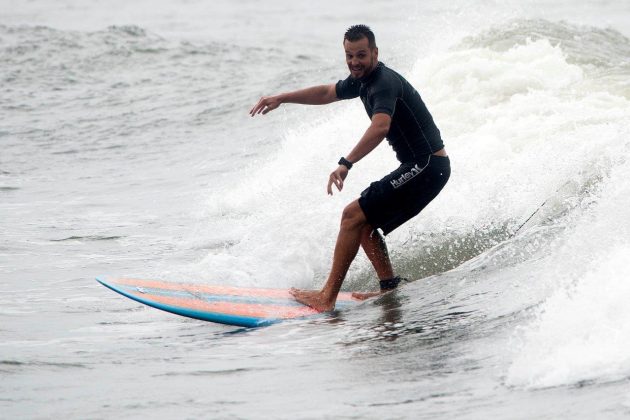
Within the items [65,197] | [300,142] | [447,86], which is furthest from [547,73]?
[65,197]

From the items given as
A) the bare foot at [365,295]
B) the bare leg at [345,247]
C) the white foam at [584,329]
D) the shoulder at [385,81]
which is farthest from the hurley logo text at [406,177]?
the white foam at [584,329]

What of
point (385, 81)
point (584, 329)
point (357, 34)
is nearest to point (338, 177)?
point (385, 81)

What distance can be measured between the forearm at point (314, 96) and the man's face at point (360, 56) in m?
0.54

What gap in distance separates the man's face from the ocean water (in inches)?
61.3

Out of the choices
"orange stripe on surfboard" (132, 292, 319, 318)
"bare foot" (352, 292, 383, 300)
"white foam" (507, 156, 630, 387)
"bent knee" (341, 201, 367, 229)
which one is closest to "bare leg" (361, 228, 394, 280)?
"bare foot" (352, 292, 383, 300)

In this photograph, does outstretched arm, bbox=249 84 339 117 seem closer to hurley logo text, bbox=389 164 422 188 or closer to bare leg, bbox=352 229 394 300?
hurley logo text, bbox=389 164 422 188

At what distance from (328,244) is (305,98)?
1757 mm

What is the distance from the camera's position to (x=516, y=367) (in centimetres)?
433

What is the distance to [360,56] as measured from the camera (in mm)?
6234

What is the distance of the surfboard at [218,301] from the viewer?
21.2ft

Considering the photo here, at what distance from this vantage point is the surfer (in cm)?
624

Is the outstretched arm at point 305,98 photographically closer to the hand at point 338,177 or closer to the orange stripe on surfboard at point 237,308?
the hand at point 338,177

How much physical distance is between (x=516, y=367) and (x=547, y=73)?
9.68 m

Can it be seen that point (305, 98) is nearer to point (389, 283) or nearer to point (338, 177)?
point (338, 177)
